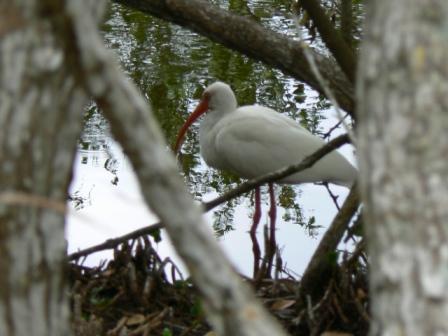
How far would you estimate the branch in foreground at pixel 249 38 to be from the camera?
3523 millimetres

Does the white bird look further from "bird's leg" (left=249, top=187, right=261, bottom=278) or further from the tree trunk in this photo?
the tree trunk

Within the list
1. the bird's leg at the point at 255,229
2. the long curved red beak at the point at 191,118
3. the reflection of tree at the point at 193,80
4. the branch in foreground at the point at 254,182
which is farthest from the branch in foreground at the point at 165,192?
the long curved red beak at the point at 191,118

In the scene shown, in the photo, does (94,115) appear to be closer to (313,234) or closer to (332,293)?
(313,234)

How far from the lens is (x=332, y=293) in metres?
3.62

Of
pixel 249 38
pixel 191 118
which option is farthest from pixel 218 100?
pixel 249 38

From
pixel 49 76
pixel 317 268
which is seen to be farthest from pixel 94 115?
pixel 49 76

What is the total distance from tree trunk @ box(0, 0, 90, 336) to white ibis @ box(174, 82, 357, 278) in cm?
420

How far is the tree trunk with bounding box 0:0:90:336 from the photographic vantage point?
1.23 m

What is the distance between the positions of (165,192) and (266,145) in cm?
458

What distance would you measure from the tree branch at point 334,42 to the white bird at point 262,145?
2042mm

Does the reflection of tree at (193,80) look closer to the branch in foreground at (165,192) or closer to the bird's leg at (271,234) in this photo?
the bird's leg at (271,234)

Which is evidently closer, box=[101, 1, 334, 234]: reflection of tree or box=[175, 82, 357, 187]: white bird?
box=[175, 82, 357, 187]: white bird

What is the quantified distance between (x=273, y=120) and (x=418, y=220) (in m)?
4.67

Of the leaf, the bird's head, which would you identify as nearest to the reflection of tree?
the bird's head
